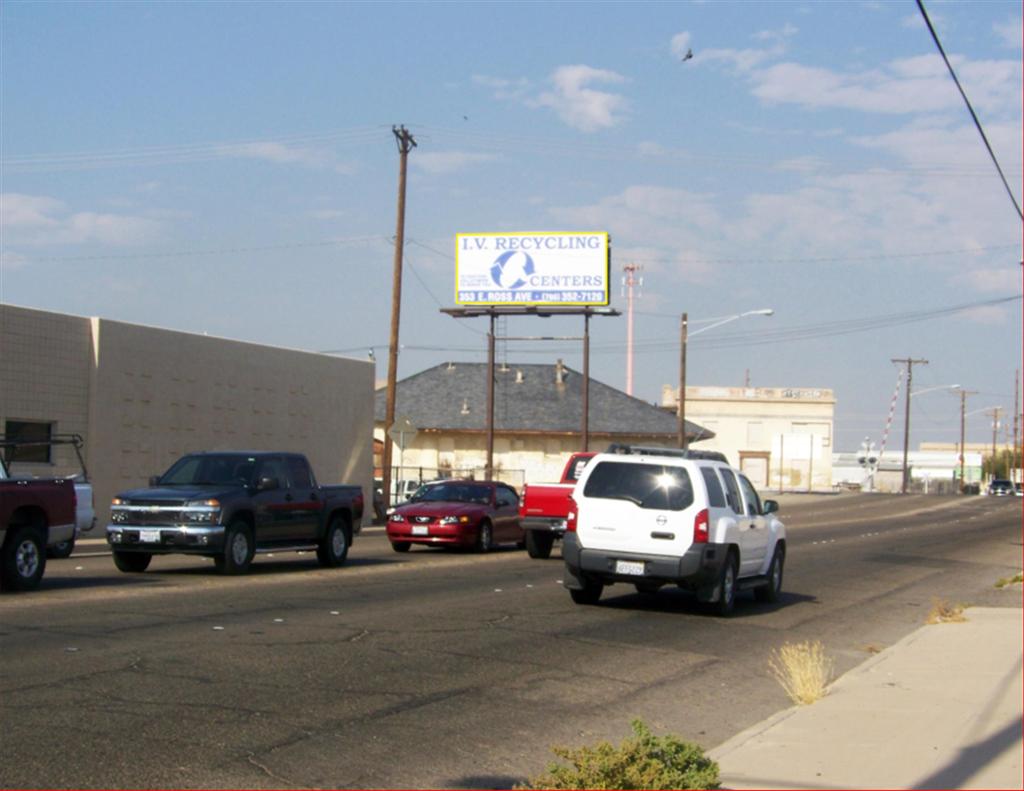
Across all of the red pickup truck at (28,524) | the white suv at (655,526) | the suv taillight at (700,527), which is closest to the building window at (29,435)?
the red pickup truck at (28,524)

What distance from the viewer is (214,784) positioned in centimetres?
767

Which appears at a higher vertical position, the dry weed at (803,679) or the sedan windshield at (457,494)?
the sedan windshield at (457,494)

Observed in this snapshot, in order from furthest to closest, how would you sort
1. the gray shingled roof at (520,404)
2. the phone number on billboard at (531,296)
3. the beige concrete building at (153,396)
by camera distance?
the gray shingled roof at (520,404) < the phone number on billboard at (531,296) < the beige concrete building at (153,396)

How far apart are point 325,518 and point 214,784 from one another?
14.8 m

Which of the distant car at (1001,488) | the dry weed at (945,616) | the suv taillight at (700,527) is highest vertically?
the suv taillight at (700,527)

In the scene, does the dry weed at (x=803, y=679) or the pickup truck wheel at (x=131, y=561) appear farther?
the pickup truck wheel at (x=131, y=561)

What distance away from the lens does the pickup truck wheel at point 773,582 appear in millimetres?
19766

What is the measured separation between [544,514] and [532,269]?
3239 centimetres

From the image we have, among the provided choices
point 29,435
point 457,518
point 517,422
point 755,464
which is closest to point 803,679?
point 457,518

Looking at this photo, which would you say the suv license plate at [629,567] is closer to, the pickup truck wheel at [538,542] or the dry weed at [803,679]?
the dry weed at [803,679]

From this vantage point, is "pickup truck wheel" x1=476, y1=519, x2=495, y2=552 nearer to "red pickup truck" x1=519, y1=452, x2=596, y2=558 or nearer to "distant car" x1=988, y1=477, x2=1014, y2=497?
"red pickup truck" x1=519, y1=452, x2=596, y2=558

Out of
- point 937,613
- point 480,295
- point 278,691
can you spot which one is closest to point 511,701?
point 278,691

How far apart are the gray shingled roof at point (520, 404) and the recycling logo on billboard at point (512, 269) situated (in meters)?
12.8

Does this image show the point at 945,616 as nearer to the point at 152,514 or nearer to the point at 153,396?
the point at 152,514
